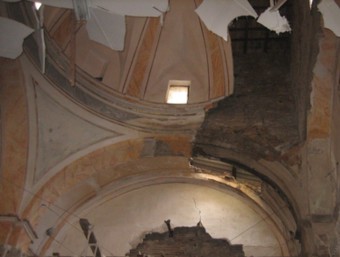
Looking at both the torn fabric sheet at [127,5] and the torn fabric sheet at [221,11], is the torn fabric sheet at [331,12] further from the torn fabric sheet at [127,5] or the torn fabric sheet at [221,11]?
the torn fabric sheet at [127,5]

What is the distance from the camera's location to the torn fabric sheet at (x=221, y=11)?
5.66 m

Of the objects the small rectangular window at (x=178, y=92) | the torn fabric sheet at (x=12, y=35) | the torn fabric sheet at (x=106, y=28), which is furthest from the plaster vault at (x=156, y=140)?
the torn fabric sheet at (x=106, y=28)

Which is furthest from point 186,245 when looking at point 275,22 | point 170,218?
point 275,22

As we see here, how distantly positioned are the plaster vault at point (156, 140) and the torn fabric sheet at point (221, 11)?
2142 mm

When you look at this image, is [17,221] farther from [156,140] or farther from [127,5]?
[127,5]

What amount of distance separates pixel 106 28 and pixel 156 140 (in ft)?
9.97

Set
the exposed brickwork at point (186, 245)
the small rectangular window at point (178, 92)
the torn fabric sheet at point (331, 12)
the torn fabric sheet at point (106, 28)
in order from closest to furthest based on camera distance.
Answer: the torn fabric sheet at point (331, 12) → the torn fabric sheet at point (106, 28) → the exposed brickwork at point (186, 245) → the small rectangular window at point (178, 92)

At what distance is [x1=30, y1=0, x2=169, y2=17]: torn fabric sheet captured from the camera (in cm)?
546

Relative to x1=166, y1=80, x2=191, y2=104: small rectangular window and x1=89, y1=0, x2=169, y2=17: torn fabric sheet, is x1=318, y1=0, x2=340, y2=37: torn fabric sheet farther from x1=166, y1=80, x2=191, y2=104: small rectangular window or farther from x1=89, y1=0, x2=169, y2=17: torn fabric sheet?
x1=166, y1=80, x2=191, y2=104: small rectangular window

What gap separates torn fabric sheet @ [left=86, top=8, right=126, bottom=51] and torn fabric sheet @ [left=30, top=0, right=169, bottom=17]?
2.12 ft

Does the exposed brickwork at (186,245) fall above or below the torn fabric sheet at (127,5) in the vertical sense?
below

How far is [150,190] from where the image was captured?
31.7 ft

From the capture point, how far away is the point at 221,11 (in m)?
5.74

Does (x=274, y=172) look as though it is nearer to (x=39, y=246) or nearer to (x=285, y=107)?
(x=285, y=107)
